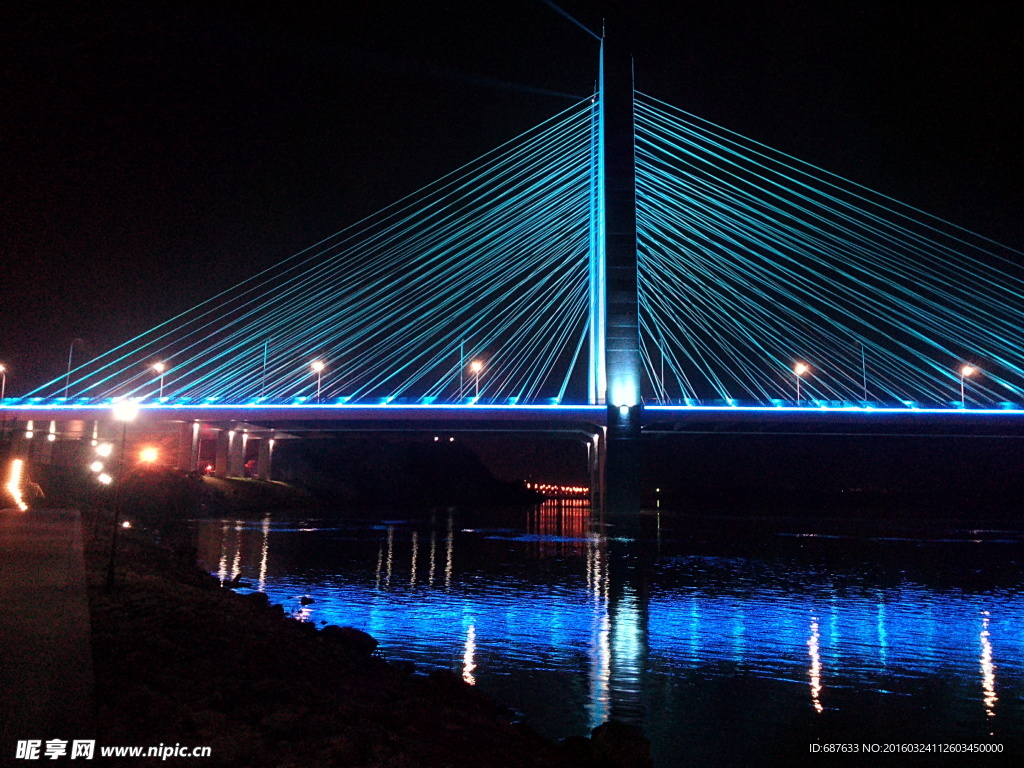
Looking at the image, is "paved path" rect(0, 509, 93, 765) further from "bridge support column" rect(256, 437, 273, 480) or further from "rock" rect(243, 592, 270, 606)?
"bridge support column" rect(256, 437, 273, 480)

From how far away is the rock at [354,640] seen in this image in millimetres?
8008

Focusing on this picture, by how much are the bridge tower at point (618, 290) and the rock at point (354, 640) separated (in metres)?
22.9

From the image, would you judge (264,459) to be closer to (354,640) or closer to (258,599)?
(258,599)

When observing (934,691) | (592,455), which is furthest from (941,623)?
(592,455)

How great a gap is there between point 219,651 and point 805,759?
4149mm

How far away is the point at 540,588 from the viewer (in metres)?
13.9

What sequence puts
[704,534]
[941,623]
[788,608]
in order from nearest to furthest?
[941,623], [788,608], [704,534]

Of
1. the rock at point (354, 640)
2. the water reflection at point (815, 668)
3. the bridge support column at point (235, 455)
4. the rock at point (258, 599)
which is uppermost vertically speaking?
the bridge support column at point (235, 455)

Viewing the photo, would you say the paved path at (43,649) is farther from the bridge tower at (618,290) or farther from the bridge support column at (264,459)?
the bridge support column at (264,459)

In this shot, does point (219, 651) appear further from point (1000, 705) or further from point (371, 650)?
point (1000, 705)

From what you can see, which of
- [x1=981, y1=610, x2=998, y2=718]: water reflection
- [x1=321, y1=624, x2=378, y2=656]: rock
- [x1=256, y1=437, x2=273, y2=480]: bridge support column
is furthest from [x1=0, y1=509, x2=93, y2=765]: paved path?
[x1=256, y1=437, x2=273, y2=480]: bridge support column

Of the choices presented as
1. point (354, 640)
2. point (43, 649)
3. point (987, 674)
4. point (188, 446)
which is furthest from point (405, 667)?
point (188, 446)

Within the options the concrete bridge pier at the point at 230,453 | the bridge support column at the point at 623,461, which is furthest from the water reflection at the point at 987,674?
the concrete bridge pier at the point at 230,453

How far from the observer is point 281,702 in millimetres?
5121
